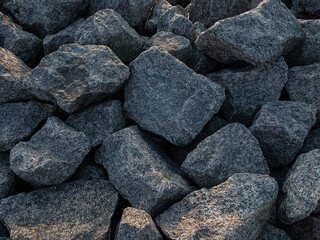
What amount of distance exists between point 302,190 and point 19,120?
244cm

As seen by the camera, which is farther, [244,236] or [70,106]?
[70,106]

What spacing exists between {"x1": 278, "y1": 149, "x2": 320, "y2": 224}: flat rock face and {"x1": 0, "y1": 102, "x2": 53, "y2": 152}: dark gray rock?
7.16 ft

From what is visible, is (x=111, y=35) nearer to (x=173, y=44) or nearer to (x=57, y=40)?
(x=173, y=44)

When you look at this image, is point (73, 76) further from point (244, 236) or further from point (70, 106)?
point (244, 236)

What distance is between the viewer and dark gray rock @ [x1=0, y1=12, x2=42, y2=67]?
148 inches

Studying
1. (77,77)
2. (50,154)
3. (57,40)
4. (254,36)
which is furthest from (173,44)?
(50,154)

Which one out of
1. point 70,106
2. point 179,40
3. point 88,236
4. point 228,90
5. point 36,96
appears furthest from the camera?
point 179,40

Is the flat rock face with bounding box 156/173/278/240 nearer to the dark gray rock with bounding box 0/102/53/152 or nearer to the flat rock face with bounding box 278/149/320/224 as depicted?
the flat rock face with bounding box 278/149/320/224

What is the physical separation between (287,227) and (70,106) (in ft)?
6.64

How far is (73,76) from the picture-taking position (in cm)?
315

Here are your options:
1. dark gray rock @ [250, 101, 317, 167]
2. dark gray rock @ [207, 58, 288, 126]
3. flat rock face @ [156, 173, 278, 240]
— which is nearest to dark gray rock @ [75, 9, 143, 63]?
dark gray rock @ [207, 58, 288, 126]

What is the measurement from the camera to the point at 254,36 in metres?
3.16

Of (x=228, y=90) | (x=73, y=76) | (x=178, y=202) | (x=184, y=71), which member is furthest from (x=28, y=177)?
(x=228, y=90)

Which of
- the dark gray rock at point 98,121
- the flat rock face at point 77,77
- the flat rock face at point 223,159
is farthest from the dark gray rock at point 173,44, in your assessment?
the flat rock face at point 223,159
